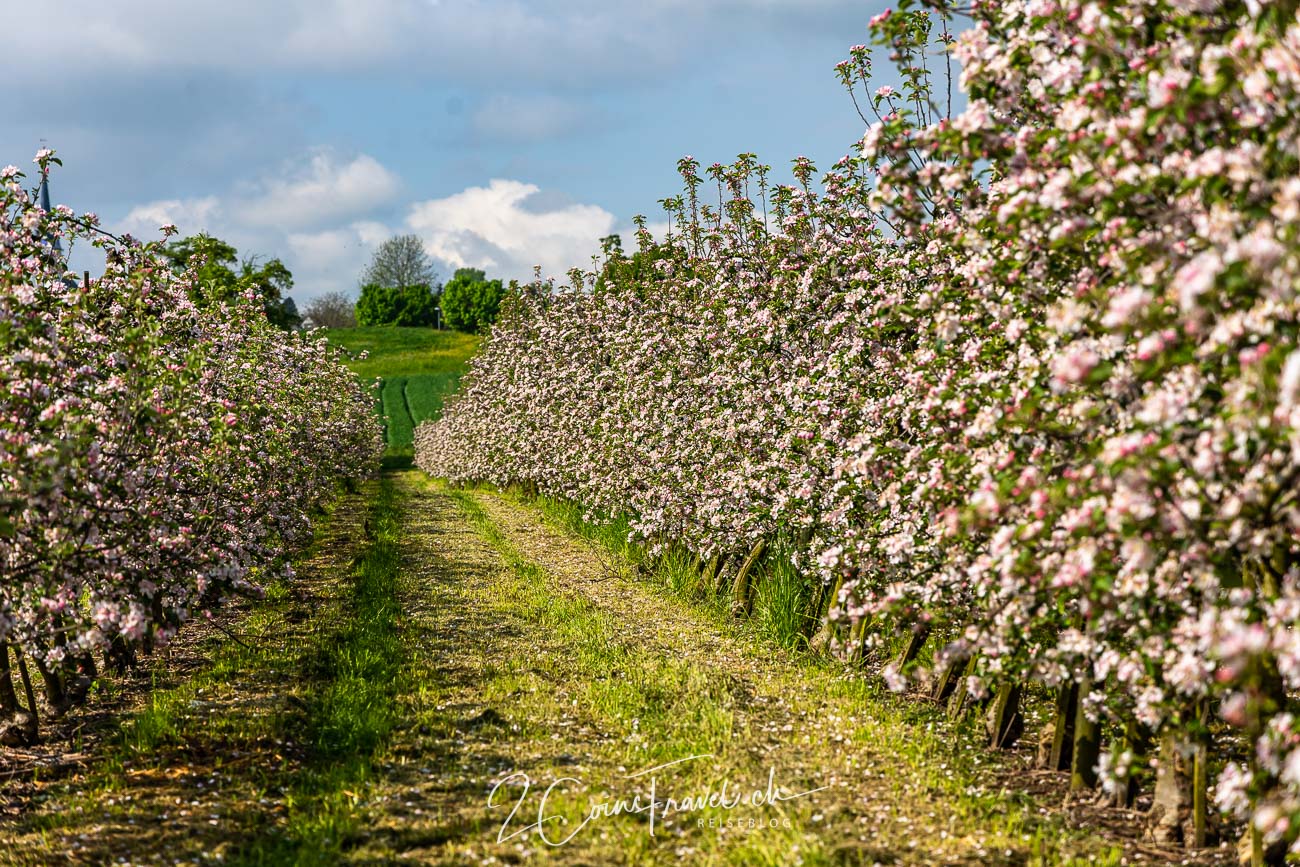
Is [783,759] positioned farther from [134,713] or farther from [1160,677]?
[134,713]

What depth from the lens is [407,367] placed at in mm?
110125

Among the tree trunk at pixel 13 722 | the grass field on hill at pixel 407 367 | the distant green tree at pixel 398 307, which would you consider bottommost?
the tree trunk at pixel 13 722

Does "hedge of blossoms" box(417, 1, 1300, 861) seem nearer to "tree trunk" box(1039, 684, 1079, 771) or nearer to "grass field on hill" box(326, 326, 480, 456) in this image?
"tree trunk" box(1039, 684, 1079, 771)

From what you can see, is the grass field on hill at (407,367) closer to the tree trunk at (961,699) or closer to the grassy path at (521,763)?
the grassy path at (521,763)

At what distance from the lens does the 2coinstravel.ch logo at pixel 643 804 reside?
6.96 m

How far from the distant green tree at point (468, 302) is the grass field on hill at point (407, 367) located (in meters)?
4.35

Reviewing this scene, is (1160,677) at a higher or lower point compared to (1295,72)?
lower

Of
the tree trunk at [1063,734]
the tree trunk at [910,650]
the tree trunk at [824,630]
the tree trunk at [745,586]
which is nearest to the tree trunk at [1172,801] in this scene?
the tree trunk at [1063,734]

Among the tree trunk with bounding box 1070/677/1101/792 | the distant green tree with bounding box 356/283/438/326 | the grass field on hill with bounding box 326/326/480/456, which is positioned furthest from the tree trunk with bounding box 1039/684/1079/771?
the distant green tree with bounding box 356/283/438/326

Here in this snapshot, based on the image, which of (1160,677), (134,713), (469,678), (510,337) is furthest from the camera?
(510,337)

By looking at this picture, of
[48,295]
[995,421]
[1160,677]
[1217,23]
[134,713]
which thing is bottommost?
[134,713]

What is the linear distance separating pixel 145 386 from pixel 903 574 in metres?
6.35

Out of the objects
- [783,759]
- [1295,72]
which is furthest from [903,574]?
[1295,72]

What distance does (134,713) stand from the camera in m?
9.66
